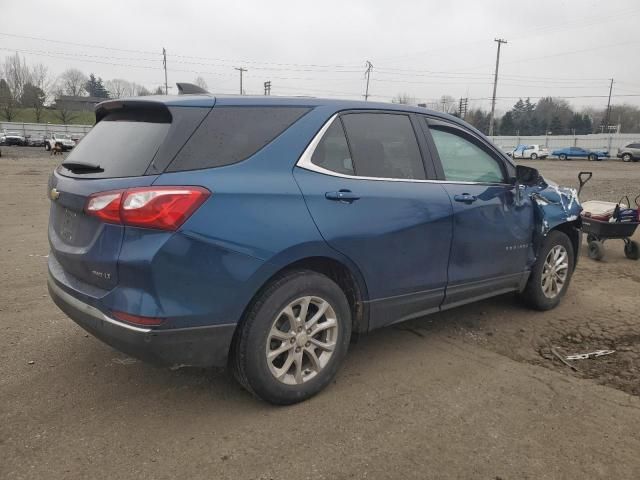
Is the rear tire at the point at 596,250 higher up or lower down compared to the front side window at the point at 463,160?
lower down

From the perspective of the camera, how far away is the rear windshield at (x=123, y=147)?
8.75 feet

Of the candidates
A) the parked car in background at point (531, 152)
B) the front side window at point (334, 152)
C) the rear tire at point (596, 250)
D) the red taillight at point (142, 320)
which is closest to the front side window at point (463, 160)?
the front side window at point (334, 152)

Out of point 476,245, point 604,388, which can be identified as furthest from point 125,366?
point 604,388

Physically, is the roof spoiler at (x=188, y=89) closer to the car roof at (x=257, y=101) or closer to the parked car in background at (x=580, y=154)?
the car roof at (x=257, y=101)

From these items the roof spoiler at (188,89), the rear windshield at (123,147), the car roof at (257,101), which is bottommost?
the rear windshield at (123,147)

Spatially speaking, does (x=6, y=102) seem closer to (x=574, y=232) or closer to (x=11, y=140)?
(x=11, y=140)

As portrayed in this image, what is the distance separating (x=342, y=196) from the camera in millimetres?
3061

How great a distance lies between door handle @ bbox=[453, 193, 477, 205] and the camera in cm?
374

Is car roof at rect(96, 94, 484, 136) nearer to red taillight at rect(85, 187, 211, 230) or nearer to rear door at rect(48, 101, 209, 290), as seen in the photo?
rear door at rect(48, 101, 209, 290)

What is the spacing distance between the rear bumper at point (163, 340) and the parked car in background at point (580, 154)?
2138 inches

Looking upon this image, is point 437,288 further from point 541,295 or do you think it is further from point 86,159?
point 86,159

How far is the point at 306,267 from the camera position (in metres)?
3.04

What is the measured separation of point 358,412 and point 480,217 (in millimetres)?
1813

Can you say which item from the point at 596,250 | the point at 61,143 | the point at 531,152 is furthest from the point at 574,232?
the point at 531,152
